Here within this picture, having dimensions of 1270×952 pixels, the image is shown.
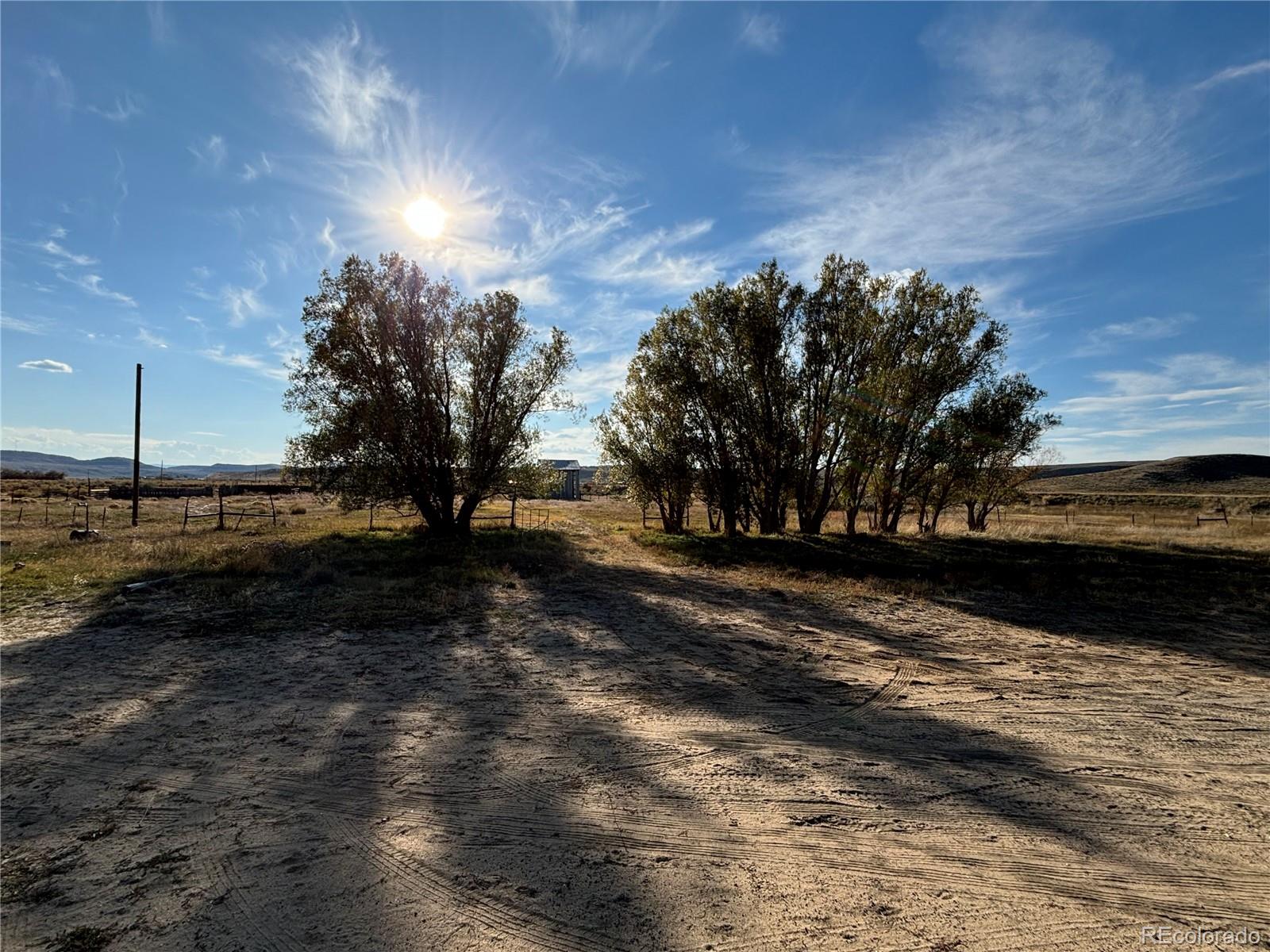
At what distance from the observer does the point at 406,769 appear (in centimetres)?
467

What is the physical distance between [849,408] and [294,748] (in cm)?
2278

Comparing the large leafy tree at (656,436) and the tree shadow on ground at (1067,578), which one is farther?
the large leafy tree at (656,436)

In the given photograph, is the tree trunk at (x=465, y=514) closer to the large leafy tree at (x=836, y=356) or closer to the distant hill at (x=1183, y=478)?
the large leafy tree at (x=836, y=356)

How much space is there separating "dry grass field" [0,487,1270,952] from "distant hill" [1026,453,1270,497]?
96129 millimetres

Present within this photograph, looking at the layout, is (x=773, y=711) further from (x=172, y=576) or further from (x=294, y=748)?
(x=172, y=576)

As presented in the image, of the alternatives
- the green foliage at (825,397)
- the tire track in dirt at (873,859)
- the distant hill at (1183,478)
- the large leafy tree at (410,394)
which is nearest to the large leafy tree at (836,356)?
the green foliage at (825,397)

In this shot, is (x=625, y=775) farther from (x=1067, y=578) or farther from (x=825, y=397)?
(x=825, y=397)

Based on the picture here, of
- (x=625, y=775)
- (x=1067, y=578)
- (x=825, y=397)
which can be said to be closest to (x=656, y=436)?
(x=825, y=397)

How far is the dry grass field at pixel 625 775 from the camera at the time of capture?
312cm

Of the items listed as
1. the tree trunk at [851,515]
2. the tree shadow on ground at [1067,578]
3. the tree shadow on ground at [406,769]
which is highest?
the tree trunk at [851,515]

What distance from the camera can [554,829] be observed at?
3.82 m

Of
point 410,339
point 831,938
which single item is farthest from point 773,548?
point 831,938

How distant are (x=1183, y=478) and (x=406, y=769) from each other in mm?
137562

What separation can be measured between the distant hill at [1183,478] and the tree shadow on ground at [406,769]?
98.1 meters
